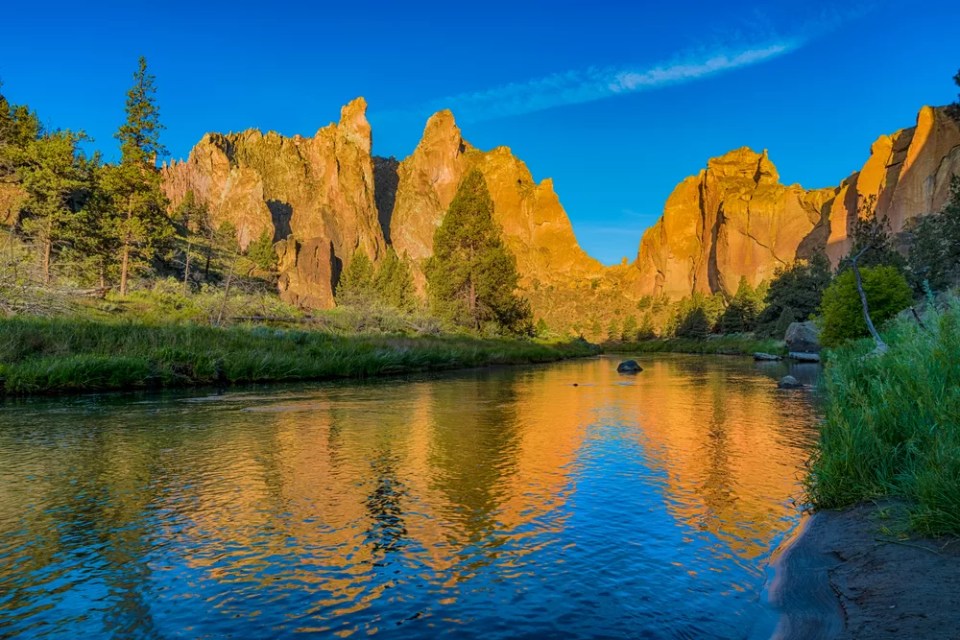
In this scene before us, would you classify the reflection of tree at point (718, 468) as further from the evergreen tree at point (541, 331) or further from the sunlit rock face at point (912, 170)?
the sunlit rock face at point (912, 170)

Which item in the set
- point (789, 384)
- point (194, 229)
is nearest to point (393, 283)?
point (194, 229)

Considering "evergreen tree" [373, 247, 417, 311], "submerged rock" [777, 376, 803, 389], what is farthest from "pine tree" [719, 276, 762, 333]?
"submerged rock" [777, 376, 803, 389]

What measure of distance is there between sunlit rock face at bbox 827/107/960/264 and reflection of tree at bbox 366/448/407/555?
392ft

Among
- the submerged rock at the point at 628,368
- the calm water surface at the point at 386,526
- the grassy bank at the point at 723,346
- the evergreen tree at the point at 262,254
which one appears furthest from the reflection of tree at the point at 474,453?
the evergreen tree at the point at 262,254

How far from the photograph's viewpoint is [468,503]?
853cm

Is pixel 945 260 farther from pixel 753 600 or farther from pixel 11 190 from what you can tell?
pixel 11 190

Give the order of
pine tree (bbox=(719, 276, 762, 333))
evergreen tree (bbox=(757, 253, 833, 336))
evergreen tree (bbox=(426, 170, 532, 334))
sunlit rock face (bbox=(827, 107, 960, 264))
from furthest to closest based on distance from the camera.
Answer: sunlit rock face (bbox=(827, 107, 960, 264))
pine tree (bbox=(719, 276, 762, 333))
evergreen tree (bbox=(757, 253, 833, 336))
evergreen tree (bbox=(426, 170, 532, 334))

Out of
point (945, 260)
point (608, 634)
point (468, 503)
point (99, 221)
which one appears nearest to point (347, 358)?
point (468, 503)

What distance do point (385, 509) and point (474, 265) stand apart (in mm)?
53906

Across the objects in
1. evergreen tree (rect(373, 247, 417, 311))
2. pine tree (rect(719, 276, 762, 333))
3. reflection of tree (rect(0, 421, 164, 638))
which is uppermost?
evergreen tree (rect(373, 247, 417, 311))

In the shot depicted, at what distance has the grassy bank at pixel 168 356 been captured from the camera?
2111cm

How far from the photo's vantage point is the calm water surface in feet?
16.5

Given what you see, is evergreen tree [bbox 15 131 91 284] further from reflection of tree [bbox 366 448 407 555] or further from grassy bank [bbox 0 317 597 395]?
reflection of tree [bbox 366 448 407 555]

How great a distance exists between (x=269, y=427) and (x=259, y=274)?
114m
